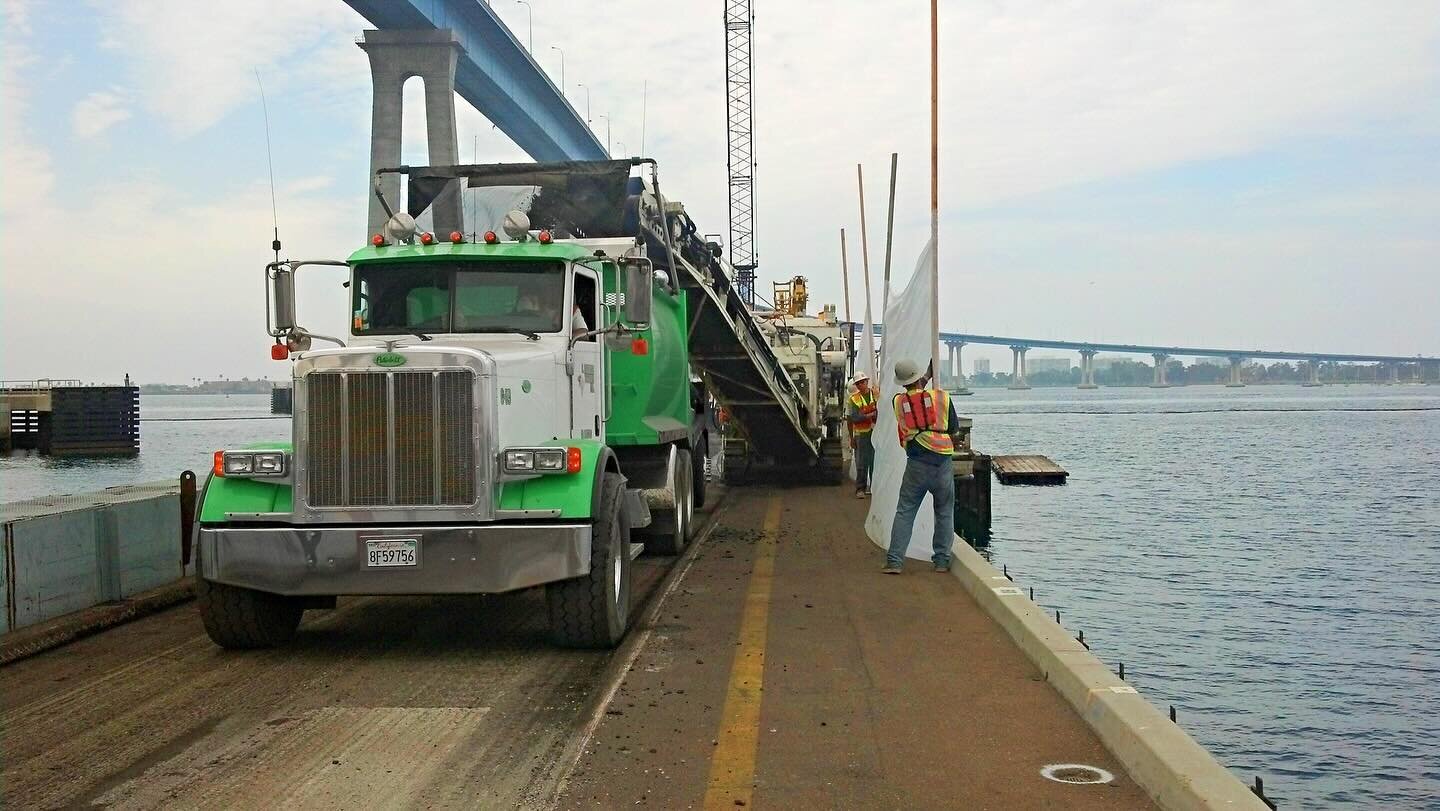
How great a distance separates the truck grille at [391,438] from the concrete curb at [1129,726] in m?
3.55

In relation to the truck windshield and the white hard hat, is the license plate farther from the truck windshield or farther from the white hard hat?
the white hard hat

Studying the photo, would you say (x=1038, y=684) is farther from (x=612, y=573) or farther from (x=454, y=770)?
(x=454, y=770)

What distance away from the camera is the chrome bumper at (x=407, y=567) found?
25.8 ft

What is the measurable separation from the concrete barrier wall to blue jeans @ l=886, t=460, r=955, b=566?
6134 mm

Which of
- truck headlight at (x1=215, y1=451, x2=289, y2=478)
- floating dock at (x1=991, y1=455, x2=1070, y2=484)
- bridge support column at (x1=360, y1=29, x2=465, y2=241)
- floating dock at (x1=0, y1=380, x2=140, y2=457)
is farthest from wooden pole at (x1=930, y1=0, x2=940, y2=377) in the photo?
floating dock at (x1=0, y1=380, x2=140, y2=457)

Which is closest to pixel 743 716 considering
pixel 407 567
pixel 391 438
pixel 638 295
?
pixel 407 567

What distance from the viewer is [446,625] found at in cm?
945

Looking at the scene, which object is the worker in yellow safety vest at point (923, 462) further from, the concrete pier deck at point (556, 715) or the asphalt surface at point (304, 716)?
the asphalt surface at point (304, 716)

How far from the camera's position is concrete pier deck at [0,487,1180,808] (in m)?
5.47

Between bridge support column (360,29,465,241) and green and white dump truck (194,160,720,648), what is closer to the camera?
green and white dump truck (194,160,720,648)

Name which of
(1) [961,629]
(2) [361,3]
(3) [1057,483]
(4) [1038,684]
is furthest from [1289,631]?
(2) [361,3]

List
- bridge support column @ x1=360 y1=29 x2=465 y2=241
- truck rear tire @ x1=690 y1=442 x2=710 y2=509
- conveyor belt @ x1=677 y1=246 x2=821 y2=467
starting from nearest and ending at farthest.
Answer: truck rear tire @ x1=690 y1=442 x2=710 y2=509
conveyor belt @ x1=677 y1=246 x2=821 y2=467
bridge support column @ x1=360 y1=29 x2=465 y2=241

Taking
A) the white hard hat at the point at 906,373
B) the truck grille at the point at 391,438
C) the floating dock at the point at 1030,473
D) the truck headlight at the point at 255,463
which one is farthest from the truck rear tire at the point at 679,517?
the floating dock at the point at 1030,473

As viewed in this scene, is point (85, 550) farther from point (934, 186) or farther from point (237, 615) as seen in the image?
point (934, 186)
